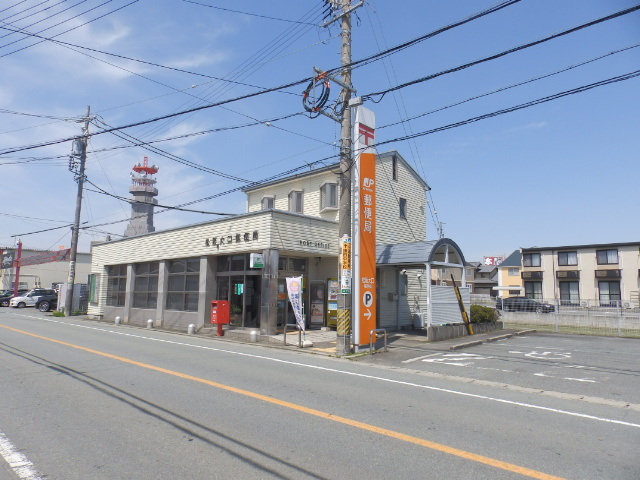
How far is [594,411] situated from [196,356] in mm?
9406

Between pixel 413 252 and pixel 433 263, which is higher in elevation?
pixel 413 252

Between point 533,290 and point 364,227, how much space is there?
41090 millimetres

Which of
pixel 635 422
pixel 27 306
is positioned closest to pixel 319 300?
pixel 635 422

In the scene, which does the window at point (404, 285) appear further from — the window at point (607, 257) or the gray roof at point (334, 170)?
the window at point (607, 257)

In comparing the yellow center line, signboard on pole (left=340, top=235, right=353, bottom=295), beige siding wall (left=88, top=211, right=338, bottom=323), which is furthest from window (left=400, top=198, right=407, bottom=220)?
the yellow center line

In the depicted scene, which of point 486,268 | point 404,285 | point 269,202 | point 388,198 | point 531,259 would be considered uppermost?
point 269,202

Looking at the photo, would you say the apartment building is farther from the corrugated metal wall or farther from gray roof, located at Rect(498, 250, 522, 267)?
the corrugated metal wall

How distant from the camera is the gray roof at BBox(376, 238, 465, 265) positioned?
655 inches

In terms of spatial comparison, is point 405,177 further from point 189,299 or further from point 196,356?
point 196,356

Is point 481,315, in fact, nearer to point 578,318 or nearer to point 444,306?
point 444,306

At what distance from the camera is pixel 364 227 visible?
15039mm

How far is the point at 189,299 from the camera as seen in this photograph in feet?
71.1

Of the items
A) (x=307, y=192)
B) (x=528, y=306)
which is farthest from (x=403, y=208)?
(x=528, y=306)

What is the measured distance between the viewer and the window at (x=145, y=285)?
80.6ft
